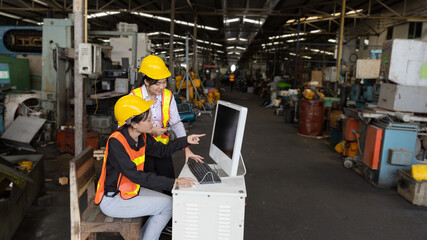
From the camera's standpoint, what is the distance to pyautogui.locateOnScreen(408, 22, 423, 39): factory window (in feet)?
36.7

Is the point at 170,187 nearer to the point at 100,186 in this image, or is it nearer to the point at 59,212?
the point at 100,186

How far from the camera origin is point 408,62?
423 centimetres

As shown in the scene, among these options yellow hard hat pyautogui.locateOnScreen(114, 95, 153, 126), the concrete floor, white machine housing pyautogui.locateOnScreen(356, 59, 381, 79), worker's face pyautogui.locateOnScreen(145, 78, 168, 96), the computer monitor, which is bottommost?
the concrete floor

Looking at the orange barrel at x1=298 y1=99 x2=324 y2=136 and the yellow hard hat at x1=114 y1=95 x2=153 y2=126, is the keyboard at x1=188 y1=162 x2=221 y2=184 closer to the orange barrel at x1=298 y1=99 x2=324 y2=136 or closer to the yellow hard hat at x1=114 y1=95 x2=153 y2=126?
the yellow hard hat at x1=114 y1=95 x2=153 y2=126

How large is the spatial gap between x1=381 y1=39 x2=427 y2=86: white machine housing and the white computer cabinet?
3.37m

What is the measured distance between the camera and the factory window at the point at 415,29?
11.2 metres

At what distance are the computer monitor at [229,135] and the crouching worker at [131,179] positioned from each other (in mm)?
297

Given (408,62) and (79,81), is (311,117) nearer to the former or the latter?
(408,62)

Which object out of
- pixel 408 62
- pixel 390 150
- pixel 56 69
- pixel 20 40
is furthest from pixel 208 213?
pixel 20 40

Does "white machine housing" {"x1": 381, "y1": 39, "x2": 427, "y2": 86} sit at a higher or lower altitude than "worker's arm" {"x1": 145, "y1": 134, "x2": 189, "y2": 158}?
higher

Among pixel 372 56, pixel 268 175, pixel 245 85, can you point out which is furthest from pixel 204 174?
pixel 245 85

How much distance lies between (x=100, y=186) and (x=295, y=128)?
23.2ft

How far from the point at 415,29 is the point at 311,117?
23.0ft

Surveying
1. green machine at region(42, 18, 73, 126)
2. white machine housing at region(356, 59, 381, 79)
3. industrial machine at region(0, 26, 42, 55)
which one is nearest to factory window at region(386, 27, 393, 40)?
white machine housing at region(356, 59, 381, 79)
